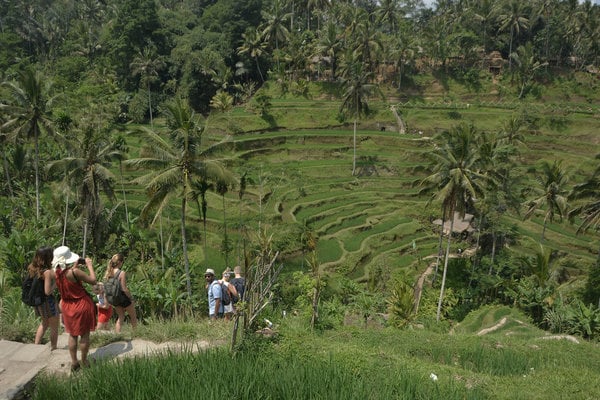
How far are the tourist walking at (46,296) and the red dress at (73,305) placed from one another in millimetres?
371

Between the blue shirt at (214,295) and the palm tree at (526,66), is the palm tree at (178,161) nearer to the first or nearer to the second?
the blue shirt at (214,295)

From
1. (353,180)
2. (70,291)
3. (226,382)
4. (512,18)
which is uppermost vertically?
(512,18)

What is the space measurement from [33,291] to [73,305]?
3.83 feet

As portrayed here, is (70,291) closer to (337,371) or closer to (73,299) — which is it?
(73,299)

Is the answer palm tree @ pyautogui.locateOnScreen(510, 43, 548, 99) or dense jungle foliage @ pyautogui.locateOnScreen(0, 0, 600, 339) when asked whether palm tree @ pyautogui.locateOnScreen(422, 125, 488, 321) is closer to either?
dense jungle foliage @ pyautogui.locateOnScreen(0, 0, 600, 339)

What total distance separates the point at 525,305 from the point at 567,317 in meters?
3.20

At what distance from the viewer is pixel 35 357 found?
25.6 feet

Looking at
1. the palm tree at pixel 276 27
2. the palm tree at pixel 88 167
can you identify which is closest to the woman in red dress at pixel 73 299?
the palm tree at pixel 88 167

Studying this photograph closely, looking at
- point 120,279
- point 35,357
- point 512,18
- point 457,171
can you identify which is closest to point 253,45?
point 512,18

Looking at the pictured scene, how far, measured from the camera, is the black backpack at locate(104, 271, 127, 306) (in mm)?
9539

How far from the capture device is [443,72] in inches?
2530

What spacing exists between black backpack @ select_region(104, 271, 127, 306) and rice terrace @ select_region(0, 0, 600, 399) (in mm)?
674

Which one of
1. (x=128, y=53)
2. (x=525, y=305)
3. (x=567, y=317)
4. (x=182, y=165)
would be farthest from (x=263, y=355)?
(x=128, y=53)

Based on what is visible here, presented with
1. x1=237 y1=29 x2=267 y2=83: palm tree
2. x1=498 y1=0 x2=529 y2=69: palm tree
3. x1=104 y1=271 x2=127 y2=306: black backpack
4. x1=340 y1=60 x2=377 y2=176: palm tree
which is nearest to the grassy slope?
x1=104 y1=271 x2=127 y2=306: black backpack
